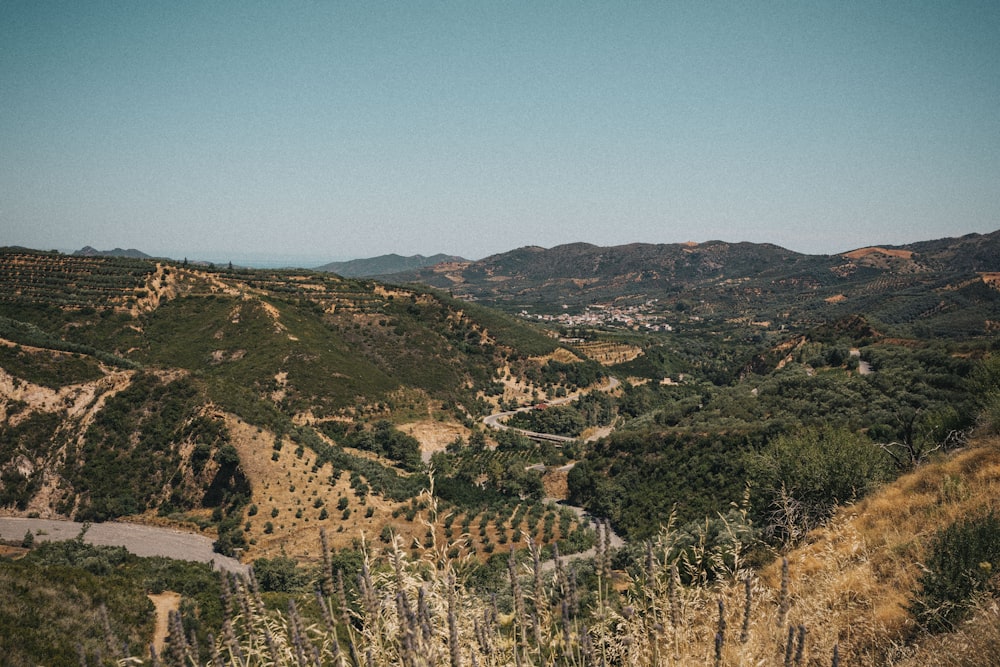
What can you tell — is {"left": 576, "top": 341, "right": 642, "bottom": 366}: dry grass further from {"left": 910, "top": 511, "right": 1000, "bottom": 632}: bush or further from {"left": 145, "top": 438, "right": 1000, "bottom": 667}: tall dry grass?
{"left": 910, "top": 511, "right": 1000, "bottom": 632}: bush

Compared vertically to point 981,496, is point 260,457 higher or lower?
lower

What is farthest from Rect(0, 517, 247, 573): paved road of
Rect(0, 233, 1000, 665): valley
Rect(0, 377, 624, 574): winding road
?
Rect(0, 233, 1000, 665): valley

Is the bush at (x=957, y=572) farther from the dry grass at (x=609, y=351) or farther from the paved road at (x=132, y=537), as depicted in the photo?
the dry grass at (x=609, y=351)

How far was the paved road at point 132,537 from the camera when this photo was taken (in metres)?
26.9

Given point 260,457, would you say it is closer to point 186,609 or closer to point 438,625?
point 186,609

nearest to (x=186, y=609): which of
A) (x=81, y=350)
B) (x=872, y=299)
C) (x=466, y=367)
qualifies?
(x=81, y=350)

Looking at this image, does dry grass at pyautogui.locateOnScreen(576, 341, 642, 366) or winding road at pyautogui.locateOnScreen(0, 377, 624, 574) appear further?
dry grass at pyautogui.locateOnScreen(576, 341, 642, 366)

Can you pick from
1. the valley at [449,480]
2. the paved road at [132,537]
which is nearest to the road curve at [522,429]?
the valley at [449,480]

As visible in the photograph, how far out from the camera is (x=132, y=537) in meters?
28.9

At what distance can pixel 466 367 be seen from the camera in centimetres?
8481

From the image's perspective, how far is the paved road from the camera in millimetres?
26922

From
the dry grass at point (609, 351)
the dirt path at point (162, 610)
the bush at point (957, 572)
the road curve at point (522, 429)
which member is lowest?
the road curve at point (522, 429)

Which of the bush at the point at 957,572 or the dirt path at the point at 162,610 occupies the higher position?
the bush at the point at 957,572

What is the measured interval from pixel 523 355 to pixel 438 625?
90846 millimetres
